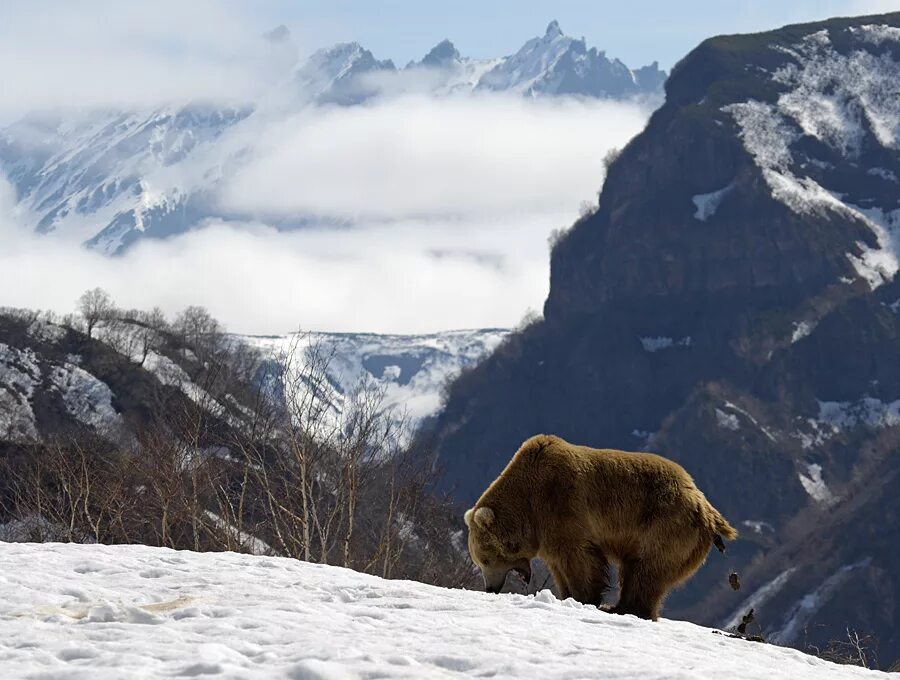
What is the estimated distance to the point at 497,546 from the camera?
13320 mm

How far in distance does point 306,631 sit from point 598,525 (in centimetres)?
424

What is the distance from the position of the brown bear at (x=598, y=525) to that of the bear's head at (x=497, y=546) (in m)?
0.01

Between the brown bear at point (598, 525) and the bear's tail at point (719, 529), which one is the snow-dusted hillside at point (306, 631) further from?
the bear's tail at point (719, 529)

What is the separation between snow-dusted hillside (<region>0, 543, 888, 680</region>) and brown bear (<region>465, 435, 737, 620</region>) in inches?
25.4

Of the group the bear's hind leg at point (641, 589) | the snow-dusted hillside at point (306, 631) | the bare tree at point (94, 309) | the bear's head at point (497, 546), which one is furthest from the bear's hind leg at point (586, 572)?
the bare tree at point (94, 309)

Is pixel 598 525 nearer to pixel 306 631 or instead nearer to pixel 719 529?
pixel 719 529

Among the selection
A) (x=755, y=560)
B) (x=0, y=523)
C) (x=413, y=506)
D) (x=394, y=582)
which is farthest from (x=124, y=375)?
(x=755, y=560)

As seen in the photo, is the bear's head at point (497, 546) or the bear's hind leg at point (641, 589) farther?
the bear's head at point (497, 546)

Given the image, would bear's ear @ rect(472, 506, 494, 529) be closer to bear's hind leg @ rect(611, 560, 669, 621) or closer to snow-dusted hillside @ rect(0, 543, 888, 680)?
snow-dusted hillside @ rect(0, 543, 888, 680)

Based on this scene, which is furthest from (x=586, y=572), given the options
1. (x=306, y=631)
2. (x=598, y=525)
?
(x=306, y=631)

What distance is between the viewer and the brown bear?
12898 mm

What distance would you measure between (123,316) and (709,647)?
329ft

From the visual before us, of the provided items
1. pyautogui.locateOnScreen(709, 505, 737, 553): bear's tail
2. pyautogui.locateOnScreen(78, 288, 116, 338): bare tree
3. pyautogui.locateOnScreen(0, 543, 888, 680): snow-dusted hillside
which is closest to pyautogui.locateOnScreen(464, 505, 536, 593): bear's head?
pyautogui.locateOnScreen(0, 543, 888, 680): snow-dusted hillside

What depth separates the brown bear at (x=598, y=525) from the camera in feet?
42.3
